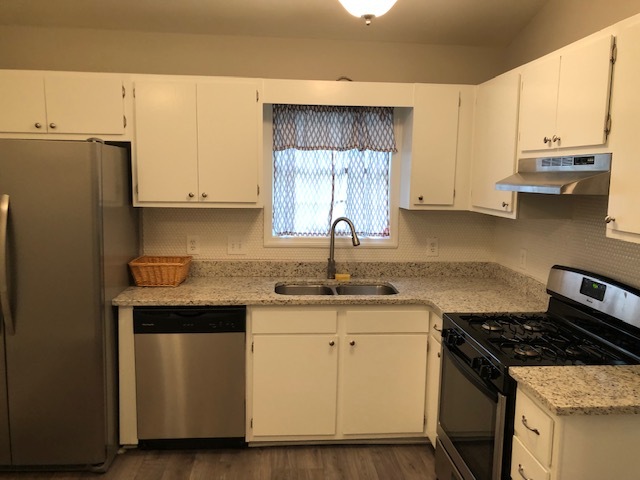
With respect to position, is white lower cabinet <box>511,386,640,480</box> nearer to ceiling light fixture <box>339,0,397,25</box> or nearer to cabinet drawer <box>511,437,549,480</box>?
cabinet drawer <box>511,437,549,480</box>

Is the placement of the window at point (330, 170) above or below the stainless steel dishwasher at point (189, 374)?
above

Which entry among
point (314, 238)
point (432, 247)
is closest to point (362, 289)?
point (314, 238)

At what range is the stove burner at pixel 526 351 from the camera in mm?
1986

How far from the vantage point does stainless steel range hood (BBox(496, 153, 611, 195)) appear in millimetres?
1893

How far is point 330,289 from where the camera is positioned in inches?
129

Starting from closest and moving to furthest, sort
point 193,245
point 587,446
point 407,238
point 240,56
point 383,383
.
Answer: point 587,446 → point 383,383 → point 240,56 → point 193,245 → point 407,238

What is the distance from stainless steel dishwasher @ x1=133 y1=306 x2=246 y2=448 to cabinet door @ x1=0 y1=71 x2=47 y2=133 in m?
1.21

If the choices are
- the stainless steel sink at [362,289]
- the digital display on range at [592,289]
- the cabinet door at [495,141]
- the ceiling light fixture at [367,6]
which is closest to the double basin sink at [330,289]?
the stainless steel sink at [362,289]

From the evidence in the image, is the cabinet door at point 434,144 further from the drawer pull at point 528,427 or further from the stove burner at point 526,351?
the drawer pull at point 528,427

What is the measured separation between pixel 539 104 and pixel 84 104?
2371 mm

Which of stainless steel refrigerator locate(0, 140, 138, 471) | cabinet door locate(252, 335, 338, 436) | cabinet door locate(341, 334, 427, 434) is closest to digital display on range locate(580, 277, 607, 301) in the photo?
cabinet door locate(341, 334, 427, 434)

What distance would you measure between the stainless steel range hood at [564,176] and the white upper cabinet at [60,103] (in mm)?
2144

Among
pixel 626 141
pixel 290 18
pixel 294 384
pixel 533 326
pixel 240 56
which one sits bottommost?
pixel 294 384

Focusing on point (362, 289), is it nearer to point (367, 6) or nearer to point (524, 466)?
point (524, 466)
